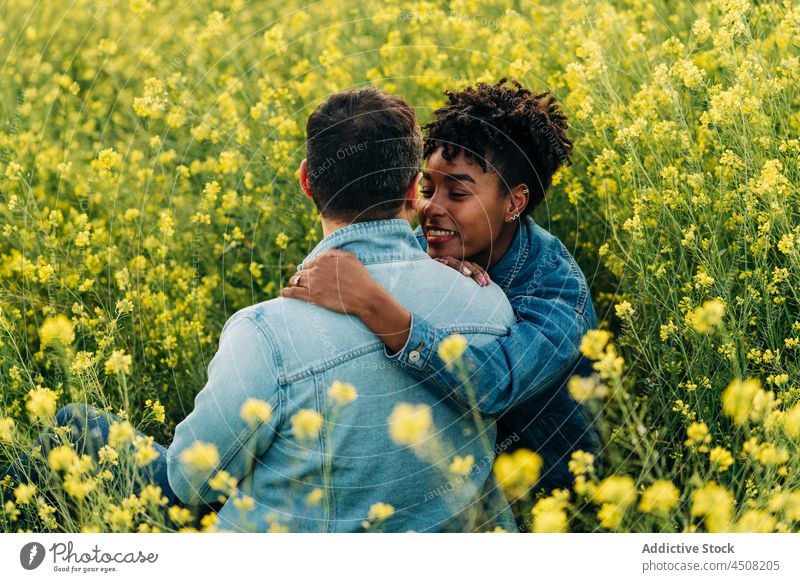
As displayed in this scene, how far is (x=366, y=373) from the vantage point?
78.9 inches

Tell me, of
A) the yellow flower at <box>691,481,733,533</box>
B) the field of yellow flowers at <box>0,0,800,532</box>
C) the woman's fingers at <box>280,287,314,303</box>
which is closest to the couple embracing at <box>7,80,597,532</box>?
the woman's fingers at <box>280,287,314,303</box>

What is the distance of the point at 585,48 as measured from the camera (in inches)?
119

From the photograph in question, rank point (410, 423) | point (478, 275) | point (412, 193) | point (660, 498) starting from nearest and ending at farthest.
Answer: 1. point (410, 423)
2. point (660, 498)
3. point (412, 193)
4. point (478, 275)

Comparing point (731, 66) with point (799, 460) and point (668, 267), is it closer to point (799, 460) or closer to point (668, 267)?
point (668, 267)

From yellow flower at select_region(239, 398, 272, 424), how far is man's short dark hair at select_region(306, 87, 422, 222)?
53 cm

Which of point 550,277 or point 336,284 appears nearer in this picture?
point 336,284

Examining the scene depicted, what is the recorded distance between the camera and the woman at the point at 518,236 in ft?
8.00

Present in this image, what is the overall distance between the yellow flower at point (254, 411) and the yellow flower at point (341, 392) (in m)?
0.16

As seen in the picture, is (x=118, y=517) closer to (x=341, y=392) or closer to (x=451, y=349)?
(x=341, y=392)

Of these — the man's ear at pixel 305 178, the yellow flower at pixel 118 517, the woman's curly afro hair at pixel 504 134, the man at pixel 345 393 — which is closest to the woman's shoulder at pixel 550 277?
the woman's curly afro hair at pixel 504 134
